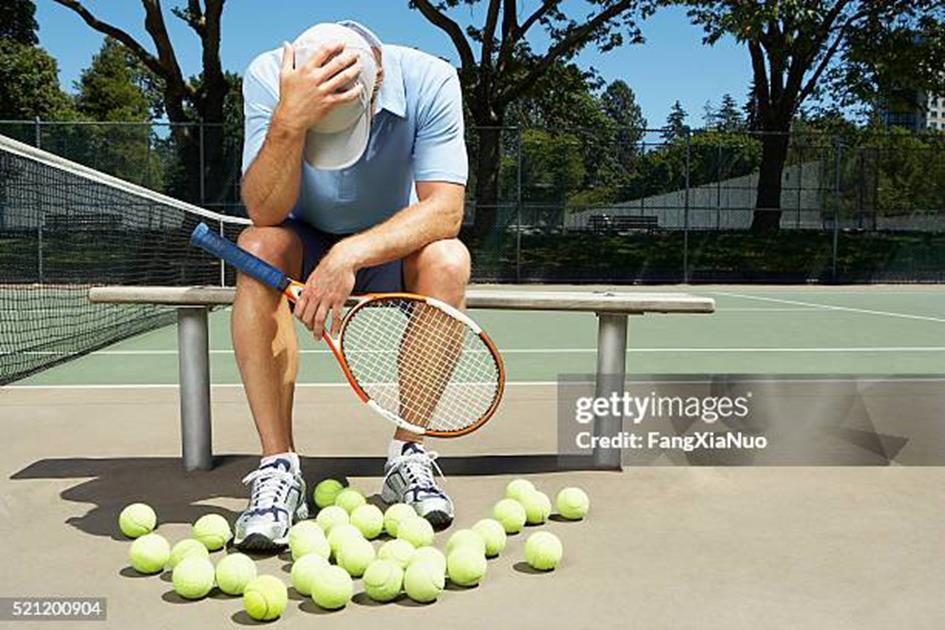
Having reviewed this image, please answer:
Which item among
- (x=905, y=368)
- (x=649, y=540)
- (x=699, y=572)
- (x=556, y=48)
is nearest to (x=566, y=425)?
(x=649, y=540)

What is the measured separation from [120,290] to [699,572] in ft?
6.79

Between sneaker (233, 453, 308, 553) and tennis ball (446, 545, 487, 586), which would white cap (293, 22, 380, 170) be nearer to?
sneaker (233, 453, 308, 553)

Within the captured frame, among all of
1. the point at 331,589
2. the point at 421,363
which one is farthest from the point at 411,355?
the point at 331,589

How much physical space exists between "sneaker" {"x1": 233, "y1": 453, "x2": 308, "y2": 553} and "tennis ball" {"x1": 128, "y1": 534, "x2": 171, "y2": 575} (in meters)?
0.20

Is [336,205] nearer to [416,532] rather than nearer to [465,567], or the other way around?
[416,532]

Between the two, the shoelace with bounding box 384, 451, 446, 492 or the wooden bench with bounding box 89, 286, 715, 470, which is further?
the wooden bench with bounding box 89, 286, 715, 470

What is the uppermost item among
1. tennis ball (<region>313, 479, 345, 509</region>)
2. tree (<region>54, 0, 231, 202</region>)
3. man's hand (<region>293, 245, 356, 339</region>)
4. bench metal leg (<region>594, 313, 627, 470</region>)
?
tree (<region>54, 0, 231, 202</region>)

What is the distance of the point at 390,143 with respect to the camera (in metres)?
2.94

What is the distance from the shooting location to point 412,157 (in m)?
3.03

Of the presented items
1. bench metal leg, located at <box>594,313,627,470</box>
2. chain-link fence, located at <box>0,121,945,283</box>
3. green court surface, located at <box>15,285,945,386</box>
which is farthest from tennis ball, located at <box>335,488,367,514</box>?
chain-link fence, located at <box>0,121,945,283</box>

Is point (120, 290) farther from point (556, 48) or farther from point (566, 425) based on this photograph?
point (556, 48)

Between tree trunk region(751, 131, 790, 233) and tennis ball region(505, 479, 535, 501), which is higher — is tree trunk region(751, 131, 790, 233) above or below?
above

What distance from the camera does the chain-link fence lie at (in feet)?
54.2

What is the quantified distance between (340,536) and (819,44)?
775 inches
